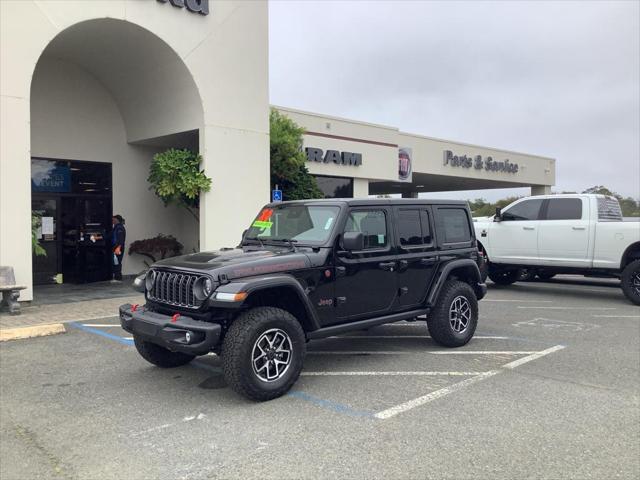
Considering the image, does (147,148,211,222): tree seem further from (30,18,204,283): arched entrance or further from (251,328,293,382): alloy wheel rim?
(251,328,293,382): alloy wheel rim

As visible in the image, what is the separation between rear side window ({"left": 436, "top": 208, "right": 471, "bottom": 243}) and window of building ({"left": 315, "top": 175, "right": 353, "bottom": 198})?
43.7 ft

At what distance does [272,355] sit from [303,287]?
735 millimetres

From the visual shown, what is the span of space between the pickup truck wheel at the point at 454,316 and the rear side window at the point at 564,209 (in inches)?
229

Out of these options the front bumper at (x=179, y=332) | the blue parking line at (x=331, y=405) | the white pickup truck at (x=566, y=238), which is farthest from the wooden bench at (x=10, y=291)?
the white pickup truck at (x=566, y=238)

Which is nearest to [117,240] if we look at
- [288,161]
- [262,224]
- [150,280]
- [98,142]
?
[98,142]

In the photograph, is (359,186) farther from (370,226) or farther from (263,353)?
(263,353)

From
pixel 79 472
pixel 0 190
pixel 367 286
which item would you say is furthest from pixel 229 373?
pixel 0 190

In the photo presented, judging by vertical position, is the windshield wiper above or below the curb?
above

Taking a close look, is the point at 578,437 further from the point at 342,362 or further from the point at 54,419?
the point at 54,419

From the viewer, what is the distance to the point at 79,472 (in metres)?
3.62

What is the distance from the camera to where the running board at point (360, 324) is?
5.52m

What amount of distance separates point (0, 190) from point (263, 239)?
5.65m

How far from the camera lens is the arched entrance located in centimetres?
1274

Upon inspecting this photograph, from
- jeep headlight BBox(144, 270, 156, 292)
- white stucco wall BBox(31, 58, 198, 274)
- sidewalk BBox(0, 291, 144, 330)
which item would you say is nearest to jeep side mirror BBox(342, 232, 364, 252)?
jeep headlight BBox(144, 270, 156, 292)
